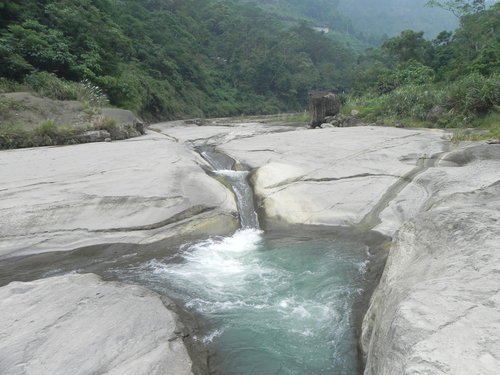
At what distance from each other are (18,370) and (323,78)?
2701 inches

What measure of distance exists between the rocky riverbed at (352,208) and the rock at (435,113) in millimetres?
4212

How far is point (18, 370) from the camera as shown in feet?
11.0

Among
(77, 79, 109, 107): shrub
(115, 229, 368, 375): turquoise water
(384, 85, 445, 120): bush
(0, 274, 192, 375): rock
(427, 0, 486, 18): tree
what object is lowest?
(115, 229, 368, 375): turquoise water

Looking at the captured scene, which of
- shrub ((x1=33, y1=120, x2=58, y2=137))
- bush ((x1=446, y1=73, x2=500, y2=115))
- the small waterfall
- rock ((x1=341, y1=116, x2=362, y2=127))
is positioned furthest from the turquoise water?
rock ((x1=341, y1=116, x2=362, y2=127))

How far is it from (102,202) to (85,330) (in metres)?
3.67

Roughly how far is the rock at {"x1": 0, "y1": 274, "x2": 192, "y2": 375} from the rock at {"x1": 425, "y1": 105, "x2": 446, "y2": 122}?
52.6ft

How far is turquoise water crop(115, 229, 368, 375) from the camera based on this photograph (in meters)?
4.07

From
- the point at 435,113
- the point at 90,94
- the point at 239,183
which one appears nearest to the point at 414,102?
the point at 435,113

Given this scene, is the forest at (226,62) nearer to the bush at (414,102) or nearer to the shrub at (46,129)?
the bush at (414,102)

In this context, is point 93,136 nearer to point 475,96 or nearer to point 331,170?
point 331,170

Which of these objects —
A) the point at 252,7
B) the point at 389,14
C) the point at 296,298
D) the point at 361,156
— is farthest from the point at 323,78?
the point at 389,14

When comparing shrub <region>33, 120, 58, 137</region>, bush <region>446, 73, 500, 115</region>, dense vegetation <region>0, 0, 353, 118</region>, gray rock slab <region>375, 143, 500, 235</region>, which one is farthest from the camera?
dense vegetation <region>0, 0, 353, 118</region>

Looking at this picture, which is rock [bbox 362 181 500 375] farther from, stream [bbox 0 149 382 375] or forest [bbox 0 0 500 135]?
forest [bbox 0 0 500 135]

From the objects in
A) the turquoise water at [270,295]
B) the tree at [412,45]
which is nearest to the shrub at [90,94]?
the turquoise water at [270,295]
